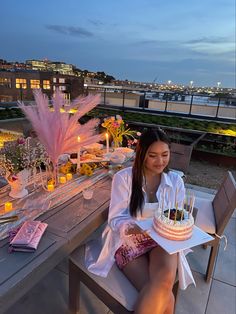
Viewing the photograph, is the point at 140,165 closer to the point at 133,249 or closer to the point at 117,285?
the point at 133,249

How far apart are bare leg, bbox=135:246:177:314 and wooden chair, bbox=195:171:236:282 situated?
669mm

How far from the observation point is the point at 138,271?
4.46 feet

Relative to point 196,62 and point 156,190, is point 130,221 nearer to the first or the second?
point 156,190

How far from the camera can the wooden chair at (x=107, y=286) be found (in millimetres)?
1253

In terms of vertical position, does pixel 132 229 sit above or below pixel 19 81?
below

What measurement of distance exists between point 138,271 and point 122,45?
7125 centimetres

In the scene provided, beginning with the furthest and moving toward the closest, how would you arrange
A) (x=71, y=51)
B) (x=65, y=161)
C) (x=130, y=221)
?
A: 1. (x=71, y=51)
2. (x=65, y=161)
3. (x=130, y=221)

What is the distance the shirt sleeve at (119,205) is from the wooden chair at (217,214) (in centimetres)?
76

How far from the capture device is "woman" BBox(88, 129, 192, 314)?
1264mm

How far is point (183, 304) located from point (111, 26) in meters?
73.7

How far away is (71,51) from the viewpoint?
202 feet

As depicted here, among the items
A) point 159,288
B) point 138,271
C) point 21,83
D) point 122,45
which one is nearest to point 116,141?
point 138,271

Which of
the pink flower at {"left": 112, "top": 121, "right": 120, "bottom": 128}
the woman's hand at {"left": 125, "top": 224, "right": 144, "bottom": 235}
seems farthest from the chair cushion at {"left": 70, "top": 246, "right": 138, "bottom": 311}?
the pink flower at {"left": 112, "top": 121, "right": 120, "bottom": 128}

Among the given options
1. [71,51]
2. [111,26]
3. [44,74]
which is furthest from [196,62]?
[44,74]
